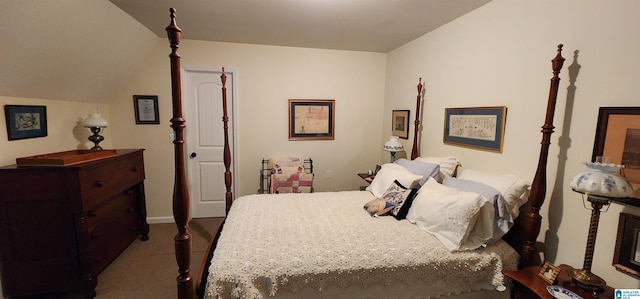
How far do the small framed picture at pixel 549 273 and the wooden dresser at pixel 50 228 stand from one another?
3.12m

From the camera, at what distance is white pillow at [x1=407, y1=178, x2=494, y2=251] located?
5.53ft

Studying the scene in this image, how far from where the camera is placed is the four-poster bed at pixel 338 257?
4.49ft

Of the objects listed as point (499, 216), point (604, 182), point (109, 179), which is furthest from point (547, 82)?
point (109, 179)

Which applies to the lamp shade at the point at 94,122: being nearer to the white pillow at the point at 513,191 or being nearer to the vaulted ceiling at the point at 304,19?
the vaulted ceiling at the point at 304,19

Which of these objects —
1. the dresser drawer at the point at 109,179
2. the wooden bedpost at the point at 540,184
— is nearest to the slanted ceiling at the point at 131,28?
the dresser drawer at the point at 109,179

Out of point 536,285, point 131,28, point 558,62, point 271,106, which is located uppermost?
point 131,28

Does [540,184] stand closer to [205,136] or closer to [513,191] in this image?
[513,191]

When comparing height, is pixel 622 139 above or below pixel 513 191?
above

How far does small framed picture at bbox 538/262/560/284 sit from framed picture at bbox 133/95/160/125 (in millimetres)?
3919

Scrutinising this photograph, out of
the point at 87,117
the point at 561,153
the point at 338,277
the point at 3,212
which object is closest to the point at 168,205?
the point at 87,117

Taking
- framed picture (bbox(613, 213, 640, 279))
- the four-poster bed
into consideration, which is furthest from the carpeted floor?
framed picture (bbox(613, 213, 640, 279))

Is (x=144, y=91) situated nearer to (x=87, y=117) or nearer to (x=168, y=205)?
(x=87, y=117)

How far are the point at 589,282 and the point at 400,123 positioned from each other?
7.92ft

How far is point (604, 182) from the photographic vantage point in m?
1.21
